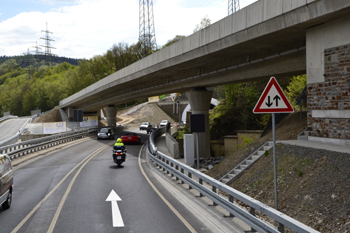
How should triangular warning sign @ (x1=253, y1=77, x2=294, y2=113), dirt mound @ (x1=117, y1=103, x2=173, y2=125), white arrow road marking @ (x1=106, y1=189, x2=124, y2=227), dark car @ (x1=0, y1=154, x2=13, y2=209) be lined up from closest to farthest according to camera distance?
triangular warning sign @ (x1=253, y1=77, x2=294, y2=113)
white arrow road marking @ (x1=106, y1=189, x2=124, y2=227)
dark car @ (x1=0, y1=154, x2=13, y2=209)
dirt mound @ (x1=117, y1=103, x2=173, y2=125)

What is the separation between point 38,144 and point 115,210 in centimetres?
2172

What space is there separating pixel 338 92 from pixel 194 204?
6.71 meters

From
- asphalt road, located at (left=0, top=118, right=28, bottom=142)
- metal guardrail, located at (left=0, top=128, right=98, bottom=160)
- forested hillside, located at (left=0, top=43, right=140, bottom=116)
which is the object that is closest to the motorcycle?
metal guardrail, located at (left=0, top=128, right=98, bottom=160)

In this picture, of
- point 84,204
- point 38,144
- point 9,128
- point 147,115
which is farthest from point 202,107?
point 147,115

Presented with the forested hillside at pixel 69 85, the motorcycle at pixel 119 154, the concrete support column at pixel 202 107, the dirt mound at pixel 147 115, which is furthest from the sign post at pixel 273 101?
the forested hillside at pixel 69 85

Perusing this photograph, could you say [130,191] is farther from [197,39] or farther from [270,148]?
[197,39]

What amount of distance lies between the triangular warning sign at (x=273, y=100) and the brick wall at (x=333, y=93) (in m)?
5.70

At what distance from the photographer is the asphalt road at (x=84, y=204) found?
8047 mm

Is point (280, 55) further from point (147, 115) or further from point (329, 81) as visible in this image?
point (147, 115)

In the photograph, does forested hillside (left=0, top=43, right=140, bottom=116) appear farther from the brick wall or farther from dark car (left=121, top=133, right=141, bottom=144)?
the brick wall

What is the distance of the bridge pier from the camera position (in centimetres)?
1175

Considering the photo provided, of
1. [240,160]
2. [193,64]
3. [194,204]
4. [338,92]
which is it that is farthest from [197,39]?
[194,204]

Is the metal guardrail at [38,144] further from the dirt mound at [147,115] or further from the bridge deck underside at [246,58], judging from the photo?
the dirt mound at [147,115]

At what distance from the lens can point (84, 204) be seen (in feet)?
33.7
